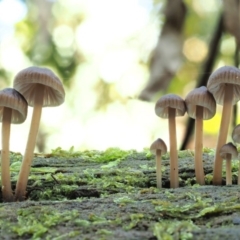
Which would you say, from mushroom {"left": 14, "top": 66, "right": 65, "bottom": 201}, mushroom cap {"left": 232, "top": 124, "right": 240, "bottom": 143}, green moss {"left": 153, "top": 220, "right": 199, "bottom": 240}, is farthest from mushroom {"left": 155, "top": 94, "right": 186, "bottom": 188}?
green moss {"left": 153, "top": 220, "right": 199, "bottom": 240}

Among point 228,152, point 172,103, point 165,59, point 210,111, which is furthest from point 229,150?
point 165,59

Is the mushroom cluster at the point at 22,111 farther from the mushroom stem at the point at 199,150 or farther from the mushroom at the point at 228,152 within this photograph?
the mushroom at the point at 228,152

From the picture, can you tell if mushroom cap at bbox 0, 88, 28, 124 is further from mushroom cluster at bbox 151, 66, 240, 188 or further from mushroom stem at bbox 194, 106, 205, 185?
mushroom stem at bbox 194, 106, 205, 185

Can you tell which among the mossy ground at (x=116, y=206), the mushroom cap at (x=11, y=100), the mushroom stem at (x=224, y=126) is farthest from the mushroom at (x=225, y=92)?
the mushroom cap at (x=11, y=100)

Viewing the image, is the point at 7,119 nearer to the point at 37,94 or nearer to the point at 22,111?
the point at 22,111

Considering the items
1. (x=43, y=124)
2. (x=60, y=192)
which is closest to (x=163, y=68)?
(x=60, y=192)
